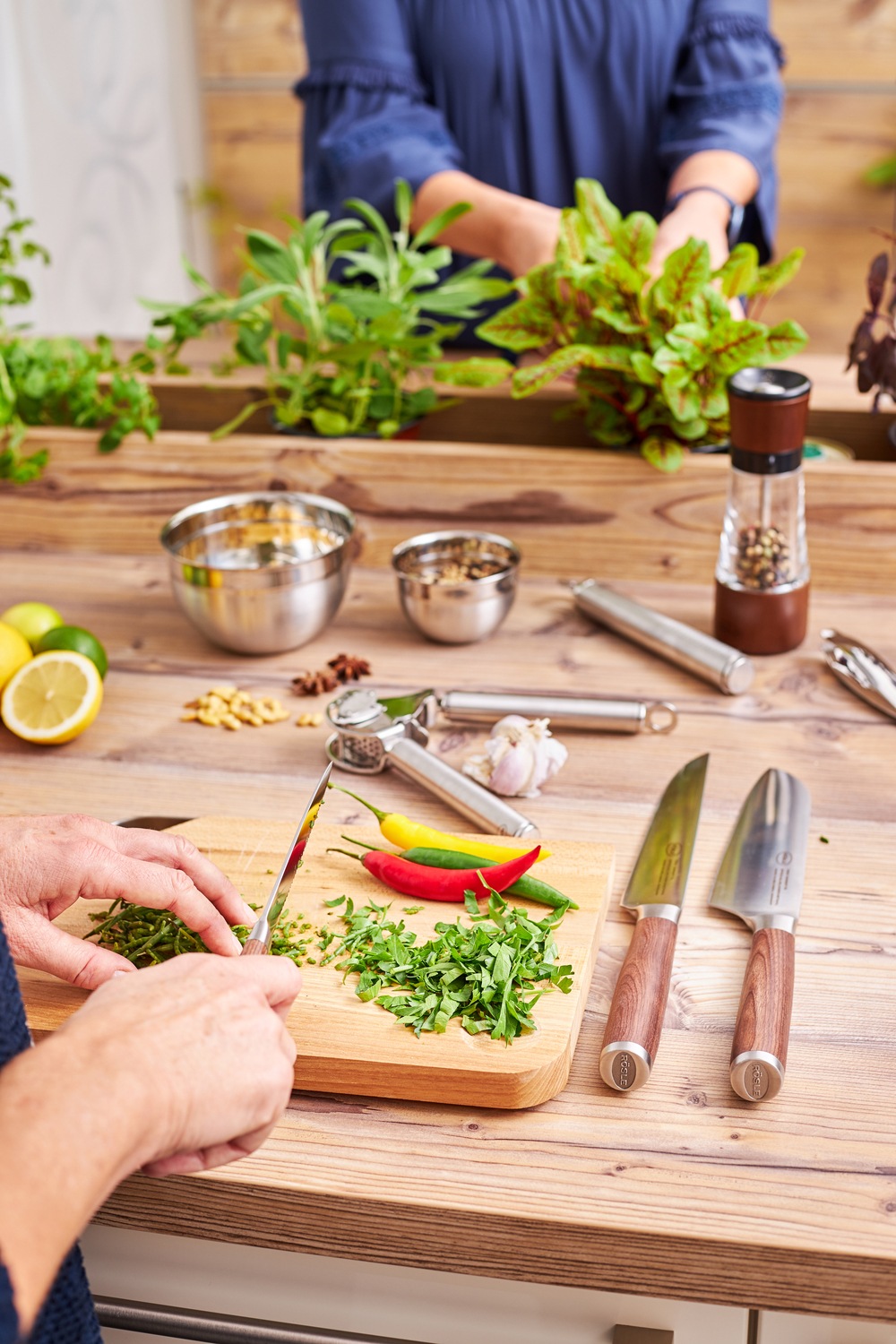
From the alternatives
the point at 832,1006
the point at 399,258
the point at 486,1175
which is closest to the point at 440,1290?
the point at 486,1175

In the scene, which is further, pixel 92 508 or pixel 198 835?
pixel 92 508

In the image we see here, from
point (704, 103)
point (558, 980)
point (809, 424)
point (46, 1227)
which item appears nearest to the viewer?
point (46, 1227)

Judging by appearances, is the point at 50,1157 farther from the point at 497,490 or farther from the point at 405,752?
the point at 497,490

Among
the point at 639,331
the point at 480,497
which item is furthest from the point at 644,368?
the point at 480,497

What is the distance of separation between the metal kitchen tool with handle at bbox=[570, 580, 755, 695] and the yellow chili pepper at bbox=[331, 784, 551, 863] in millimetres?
375

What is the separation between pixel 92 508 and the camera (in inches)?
62.7

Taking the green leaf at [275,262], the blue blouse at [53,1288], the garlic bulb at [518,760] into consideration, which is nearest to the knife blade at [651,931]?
the garlic bulb at [518,760]

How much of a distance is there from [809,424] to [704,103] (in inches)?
27.4

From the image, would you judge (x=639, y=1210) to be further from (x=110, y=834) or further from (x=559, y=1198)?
(x=110, y=834)

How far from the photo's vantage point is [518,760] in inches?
41.1

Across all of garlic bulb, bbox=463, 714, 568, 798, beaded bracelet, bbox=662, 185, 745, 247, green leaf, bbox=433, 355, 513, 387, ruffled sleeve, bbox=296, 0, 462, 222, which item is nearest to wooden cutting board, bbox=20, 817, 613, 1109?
garlic bulb, bbox=463, 714, 568, 798

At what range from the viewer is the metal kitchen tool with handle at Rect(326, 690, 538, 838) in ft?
3.28

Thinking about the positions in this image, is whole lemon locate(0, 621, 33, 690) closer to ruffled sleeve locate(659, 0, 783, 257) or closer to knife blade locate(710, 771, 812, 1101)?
knife blade locate(710, 771, 812, 1101)

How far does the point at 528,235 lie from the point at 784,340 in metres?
0.50
